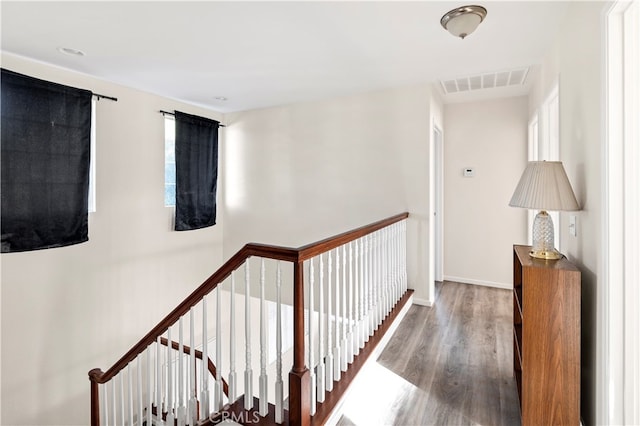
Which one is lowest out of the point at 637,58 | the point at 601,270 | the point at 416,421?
the point at 416,421

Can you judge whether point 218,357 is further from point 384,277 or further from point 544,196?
point 544,196

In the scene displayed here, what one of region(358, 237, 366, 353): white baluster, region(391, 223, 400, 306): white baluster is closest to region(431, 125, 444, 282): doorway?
region(391, 223, 400, 306): white baluster

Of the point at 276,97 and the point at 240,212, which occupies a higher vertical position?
the point at 276,97

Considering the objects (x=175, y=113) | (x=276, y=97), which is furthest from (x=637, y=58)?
(x=175, y=113)

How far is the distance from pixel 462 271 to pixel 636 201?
3455 mm

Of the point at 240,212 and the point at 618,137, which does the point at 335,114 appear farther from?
the point at 618,137

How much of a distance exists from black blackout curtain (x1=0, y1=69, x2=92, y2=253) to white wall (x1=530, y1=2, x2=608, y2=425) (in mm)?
3967

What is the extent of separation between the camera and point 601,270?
1.41m

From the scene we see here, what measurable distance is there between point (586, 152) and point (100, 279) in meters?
4.26

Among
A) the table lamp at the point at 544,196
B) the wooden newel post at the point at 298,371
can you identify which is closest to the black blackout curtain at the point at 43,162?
the wooden newel post at the point at 298,371

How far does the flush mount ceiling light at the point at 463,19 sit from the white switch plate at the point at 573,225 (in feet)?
4.45

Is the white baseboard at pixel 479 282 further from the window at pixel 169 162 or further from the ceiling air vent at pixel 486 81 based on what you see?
the window at pixel 169 162

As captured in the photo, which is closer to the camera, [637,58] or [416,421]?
[637,58]

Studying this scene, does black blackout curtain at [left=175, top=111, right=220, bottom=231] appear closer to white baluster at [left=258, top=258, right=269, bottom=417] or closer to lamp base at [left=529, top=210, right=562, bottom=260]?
white baluster at [left=258, top=258, right=269, bottom=417]
